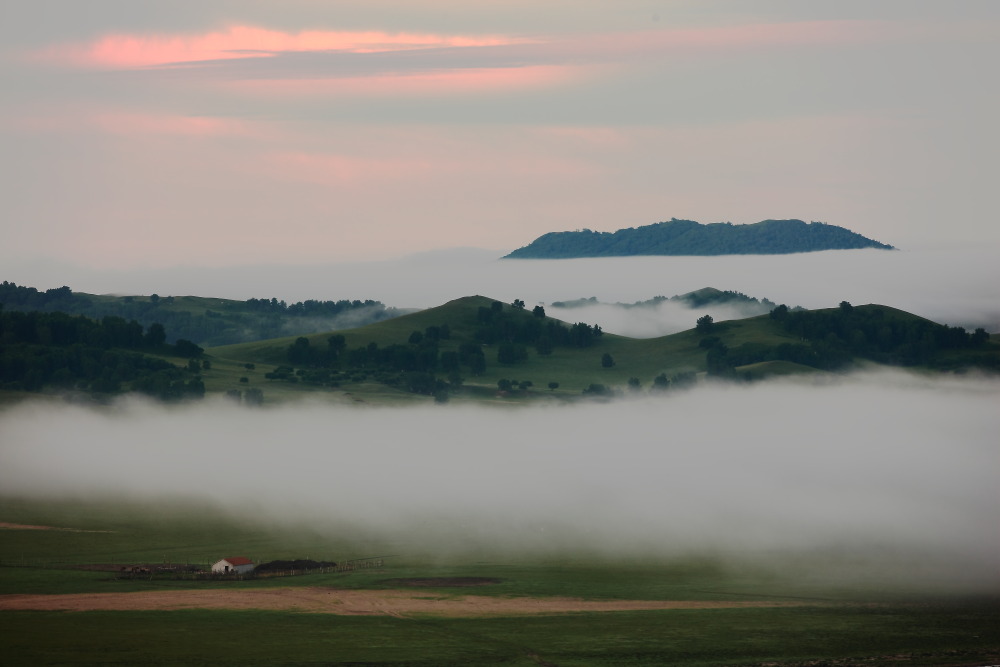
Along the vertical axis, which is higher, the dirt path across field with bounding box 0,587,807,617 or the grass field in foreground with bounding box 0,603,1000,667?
the dirt path across field with bounding box 0,587,807,617

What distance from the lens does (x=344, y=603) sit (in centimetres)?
18462

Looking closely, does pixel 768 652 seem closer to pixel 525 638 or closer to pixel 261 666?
pixel 525 638

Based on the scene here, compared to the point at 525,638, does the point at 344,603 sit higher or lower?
higher

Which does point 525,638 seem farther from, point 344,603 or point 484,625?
point 344,603

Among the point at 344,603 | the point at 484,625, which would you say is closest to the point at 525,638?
the point at 484,625

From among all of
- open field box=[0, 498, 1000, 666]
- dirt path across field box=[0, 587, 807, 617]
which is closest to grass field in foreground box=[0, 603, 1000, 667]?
open field box=[0, 498, 1000, 666]

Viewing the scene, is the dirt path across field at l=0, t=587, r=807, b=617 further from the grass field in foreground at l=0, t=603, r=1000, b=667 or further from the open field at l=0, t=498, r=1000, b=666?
the grass field in foreground at l=0, t=603, r=1000, b=667

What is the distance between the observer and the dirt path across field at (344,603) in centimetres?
17962

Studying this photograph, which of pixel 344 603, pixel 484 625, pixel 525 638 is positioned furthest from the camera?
pixel 344 603

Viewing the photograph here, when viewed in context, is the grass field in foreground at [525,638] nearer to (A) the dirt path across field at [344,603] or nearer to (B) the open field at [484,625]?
(B) the open field at [484,625]

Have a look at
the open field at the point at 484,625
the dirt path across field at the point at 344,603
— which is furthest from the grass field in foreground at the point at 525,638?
the dirt path across field at the point at 344,603

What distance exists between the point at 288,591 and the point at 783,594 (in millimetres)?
63925

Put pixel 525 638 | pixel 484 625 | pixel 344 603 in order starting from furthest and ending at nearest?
1. pixel 344 603
2. pixel 484 625
3. pixel 525 638

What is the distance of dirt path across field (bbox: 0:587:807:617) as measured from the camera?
180 meters
